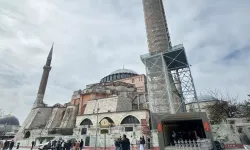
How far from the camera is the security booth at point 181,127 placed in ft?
37.8

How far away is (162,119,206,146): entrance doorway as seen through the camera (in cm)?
1413

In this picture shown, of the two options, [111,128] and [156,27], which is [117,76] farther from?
[111,128]

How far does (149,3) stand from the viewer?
2786cm

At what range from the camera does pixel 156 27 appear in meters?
25.6

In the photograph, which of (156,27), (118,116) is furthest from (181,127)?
(156,27)

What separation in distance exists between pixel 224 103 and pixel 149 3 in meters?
21.4

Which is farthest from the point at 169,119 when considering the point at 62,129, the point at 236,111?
the point at 62,129

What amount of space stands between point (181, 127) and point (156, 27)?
1663cm

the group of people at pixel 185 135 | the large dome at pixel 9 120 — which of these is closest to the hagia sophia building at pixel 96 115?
the group of people at pixel 185 135

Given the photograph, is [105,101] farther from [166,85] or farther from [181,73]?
[181,73]

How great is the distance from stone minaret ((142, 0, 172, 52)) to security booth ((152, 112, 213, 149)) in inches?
469

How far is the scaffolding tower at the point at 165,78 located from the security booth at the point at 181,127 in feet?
10.9

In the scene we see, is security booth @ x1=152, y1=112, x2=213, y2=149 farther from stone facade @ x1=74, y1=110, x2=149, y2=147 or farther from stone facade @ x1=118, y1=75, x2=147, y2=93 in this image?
stone facade @ x1=118, y1=75, x2=147, y2=93

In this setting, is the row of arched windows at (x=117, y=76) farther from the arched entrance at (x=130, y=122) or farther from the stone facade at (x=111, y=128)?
the arched entrance at (x=130, y=122)
